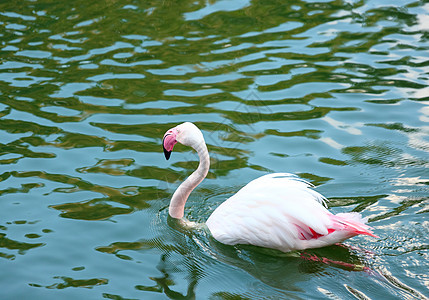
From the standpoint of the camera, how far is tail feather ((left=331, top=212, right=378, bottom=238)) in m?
4.36

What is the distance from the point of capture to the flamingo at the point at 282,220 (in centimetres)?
445

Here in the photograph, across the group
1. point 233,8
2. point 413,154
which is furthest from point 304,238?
point 233,8

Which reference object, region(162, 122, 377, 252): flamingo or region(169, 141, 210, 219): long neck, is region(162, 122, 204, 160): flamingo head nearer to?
region(169, 141, 210, 219): long neck

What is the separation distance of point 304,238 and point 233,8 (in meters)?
5.88

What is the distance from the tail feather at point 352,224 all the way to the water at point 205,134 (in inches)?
9.5

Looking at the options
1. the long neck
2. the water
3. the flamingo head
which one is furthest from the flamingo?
the flamingo head

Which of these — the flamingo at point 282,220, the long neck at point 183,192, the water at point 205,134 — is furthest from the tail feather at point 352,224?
the long neck at point 183,192

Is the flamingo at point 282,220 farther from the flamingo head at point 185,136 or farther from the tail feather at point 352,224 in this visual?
the flamingo head at point 185,136

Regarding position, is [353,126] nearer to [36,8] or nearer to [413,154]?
[413,154]

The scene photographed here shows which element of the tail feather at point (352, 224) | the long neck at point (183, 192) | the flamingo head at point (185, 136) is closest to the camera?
the tail feather at point (352, 224)

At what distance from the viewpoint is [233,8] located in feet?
31.7

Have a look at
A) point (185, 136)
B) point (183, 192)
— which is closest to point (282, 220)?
point (183, 192)

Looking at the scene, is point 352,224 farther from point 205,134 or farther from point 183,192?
point 205,134

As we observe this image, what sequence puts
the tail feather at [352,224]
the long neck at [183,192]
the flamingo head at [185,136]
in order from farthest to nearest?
the long neck at [183,192], the flamingo head at [185,136], the tail feather at [352,224]
